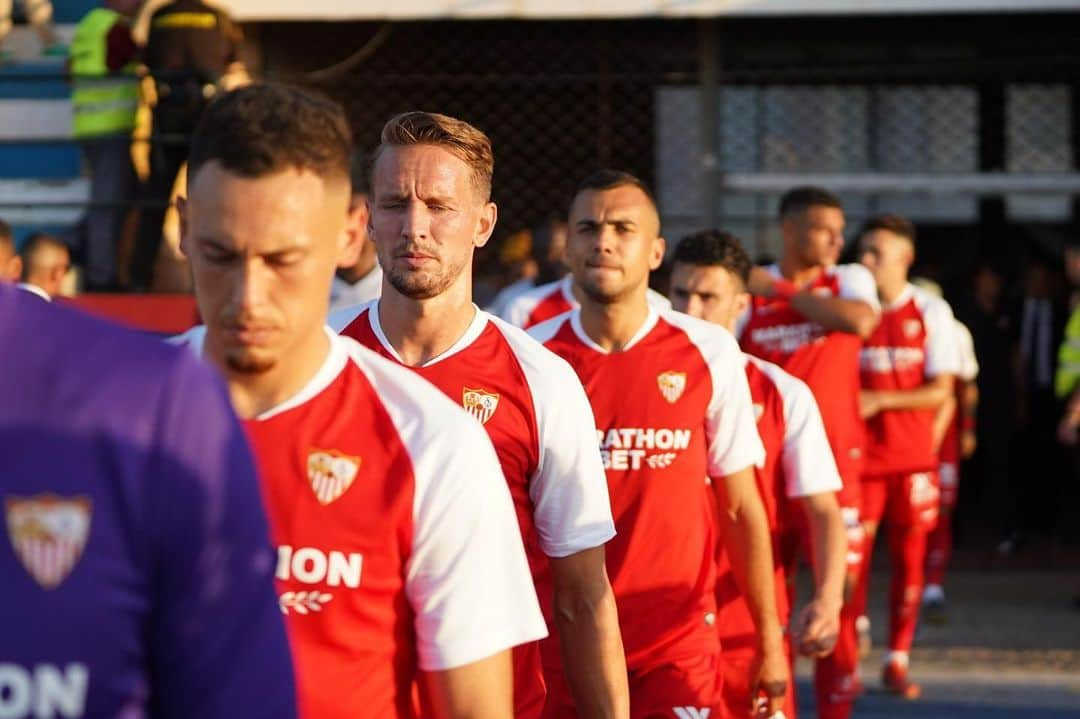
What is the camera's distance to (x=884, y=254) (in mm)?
10008

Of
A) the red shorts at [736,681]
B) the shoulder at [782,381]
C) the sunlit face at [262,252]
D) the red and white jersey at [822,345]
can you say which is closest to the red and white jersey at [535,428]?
the sunlit face at [262,252]

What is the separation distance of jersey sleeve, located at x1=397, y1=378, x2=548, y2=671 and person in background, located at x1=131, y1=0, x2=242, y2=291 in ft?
27.3

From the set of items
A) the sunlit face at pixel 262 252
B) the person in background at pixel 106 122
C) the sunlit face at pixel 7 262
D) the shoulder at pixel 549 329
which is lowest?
the shoulder at pixel 549 329

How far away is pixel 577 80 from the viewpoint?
12.8 metres

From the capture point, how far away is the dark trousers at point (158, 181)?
36.8 feet

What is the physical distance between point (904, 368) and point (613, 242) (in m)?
4.65

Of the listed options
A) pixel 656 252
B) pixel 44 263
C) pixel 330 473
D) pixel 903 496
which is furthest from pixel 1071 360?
pixel 330 473

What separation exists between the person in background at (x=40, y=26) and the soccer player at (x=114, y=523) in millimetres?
11467

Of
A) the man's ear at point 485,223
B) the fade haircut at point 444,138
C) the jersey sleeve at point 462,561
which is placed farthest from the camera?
the man's ear at point 485,223

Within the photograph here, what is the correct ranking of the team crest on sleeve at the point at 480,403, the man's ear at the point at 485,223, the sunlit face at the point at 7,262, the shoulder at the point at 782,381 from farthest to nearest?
the sunlit face at the point at 7,262, the shoulder at the point at 782,381, the man's ear at the point at 485,223, the team crest on sleeve at the point at 480,403

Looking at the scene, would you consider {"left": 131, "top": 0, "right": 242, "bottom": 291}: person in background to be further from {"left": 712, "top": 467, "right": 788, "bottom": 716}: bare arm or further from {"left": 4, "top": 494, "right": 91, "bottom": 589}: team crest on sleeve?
{"left": 4, "top": 494, "right": 91, "bottom": 589}: team crest on sleeve

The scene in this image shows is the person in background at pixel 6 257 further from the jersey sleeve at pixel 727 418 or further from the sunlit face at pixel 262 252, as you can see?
the sunlit face at pixel 262 252

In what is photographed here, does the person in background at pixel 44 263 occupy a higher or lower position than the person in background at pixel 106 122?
lower

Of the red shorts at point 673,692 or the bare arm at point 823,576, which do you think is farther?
the bare arm at point 823,576
